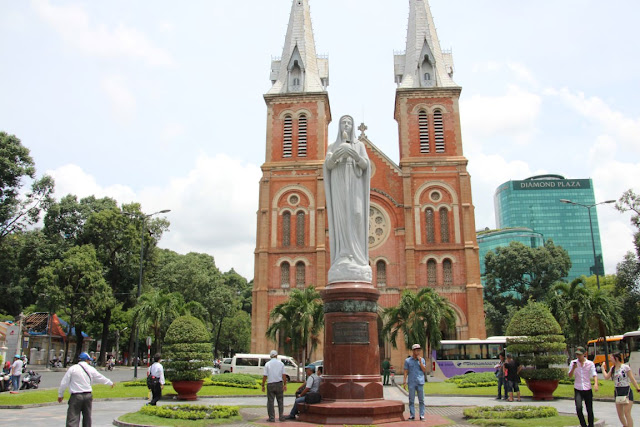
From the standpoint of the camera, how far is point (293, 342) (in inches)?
1031

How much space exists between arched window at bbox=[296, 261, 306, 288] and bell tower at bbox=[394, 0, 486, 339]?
6955 millimetres

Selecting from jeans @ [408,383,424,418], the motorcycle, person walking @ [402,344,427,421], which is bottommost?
the motorcycle

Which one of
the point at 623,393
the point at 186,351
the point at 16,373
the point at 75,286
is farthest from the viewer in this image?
the point at 75,286

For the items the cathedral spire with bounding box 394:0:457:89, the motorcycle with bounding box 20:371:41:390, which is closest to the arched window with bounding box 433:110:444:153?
the cathedral spire with bounding box 394:0:457:89

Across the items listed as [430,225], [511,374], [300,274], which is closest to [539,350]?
[511,374]

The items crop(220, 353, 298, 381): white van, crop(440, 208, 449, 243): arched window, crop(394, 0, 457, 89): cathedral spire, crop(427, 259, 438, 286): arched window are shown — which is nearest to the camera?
crop(220, 353, 298, 381): white van

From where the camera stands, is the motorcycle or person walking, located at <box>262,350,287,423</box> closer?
person walking, located at <box>262,350,287,423</box>

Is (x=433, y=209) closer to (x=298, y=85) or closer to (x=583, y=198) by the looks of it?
(x=298, y=85)

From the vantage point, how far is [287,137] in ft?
134

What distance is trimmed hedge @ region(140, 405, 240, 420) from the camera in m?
10.1

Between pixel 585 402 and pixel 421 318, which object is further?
pixel 421 318

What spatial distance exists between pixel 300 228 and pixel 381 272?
6.36 metres

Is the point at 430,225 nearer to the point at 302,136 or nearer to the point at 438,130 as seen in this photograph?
the point at 438,130

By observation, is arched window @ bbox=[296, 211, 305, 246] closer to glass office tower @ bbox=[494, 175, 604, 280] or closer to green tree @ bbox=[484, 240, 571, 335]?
green tree @ bbox=[484, 240, 571, 335]
